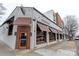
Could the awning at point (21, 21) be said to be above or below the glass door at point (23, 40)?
above

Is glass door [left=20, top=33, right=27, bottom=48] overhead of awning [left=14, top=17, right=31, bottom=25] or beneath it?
beneath

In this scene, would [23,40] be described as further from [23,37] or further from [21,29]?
[21,29]

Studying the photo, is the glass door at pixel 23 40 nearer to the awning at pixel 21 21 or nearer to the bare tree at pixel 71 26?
the awning at pixel 21 21

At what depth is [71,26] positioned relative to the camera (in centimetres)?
288

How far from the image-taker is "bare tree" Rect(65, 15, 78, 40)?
286 centimetres

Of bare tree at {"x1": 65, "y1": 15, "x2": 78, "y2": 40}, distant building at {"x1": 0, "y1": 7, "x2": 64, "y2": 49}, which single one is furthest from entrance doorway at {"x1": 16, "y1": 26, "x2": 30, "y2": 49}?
bare tree at {"x1": 65, "y1": 15, "x2": 78, "y2": 40}

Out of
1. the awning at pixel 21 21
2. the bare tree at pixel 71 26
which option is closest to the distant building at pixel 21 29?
the awning at pixel 21 21

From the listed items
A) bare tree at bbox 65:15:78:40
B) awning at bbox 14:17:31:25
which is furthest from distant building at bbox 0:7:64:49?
Answer: bare tree at bbox 65:15:78:40

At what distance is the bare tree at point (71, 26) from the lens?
2.86 metres

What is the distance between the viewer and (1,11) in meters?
2.92

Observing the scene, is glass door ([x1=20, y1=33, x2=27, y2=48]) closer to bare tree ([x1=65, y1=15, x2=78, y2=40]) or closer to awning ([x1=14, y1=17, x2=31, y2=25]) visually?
awning ([x1=14, y1=17, x2=31, y2=25])

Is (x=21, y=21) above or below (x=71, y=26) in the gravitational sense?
above

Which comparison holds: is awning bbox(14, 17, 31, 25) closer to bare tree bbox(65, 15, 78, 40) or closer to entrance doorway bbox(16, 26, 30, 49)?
entrance doorway bbox(16, 26, 30, 49)

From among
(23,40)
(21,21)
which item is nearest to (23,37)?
(23,40)
